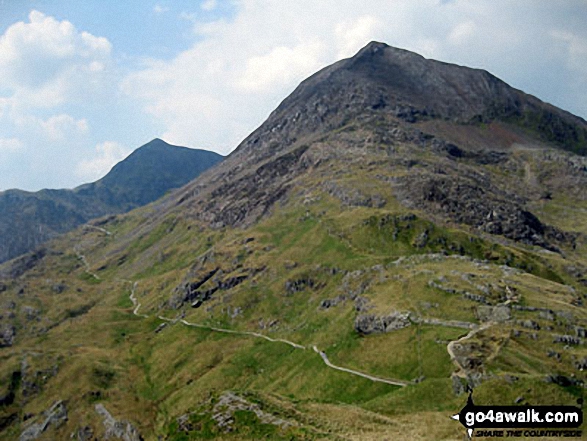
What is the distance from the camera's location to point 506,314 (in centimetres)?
12794

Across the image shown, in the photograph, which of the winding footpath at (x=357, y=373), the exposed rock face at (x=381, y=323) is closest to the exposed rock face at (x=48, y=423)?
the winding footpath at (x=357, y=373)

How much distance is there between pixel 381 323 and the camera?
473 ft

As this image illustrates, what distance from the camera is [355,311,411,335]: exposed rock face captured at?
139 meters

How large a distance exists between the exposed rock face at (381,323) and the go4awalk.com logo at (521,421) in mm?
62163

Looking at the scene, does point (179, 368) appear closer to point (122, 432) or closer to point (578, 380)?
point (122, 432)

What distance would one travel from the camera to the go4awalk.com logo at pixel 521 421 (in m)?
56.2

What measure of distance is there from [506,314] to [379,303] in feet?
131

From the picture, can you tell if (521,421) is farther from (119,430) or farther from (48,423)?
(48,423)

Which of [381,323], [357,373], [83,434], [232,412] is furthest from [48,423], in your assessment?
[232,412]

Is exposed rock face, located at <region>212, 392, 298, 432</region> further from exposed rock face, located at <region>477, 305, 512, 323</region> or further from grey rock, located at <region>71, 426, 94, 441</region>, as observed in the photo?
grey rock, located at <region>71, 426, 94, 441</region>

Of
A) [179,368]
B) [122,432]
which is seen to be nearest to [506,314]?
[122,432]

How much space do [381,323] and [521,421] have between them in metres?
82.9

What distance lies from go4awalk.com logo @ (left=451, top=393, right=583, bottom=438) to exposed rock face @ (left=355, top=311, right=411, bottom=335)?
62.2m

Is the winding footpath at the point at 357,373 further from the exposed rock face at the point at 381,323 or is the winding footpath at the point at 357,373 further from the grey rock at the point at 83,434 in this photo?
the grey rock at the point at 83,434
